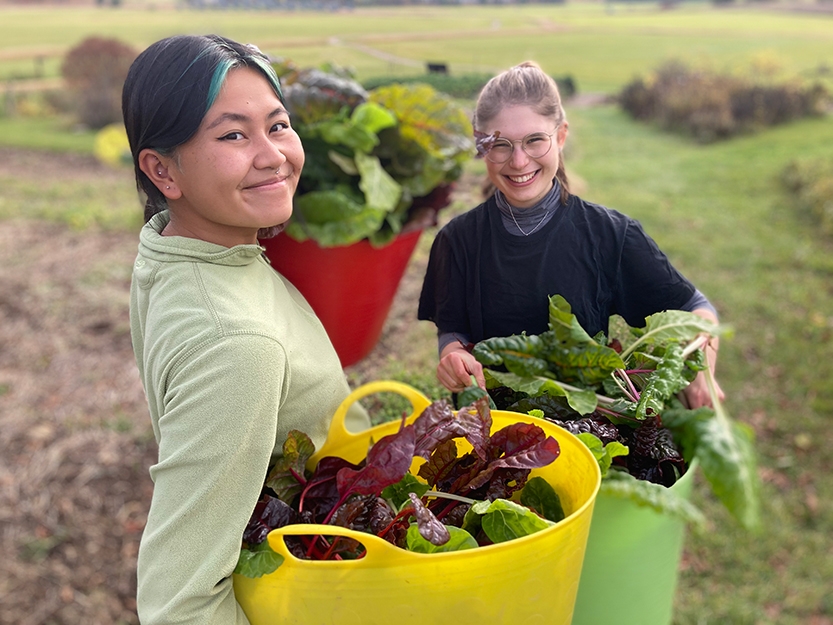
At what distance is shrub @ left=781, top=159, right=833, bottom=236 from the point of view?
501 cm

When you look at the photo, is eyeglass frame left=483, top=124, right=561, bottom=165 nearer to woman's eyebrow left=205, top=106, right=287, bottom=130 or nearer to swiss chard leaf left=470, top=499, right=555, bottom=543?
woman's eyebrow left=205, top=106, right=287, bottom=130

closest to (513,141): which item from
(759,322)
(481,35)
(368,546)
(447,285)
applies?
(447,285)

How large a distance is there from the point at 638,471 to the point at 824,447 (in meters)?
2.28

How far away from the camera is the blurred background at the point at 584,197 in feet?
7.63

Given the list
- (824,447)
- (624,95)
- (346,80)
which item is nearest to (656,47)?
(624,95)

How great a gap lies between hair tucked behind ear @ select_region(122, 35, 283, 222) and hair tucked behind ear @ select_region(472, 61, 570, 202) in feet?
1.04

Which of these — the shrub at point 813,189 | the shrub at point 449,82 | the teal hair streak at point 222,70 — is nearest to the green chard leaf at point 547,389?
the teal hair streak at point 222,70

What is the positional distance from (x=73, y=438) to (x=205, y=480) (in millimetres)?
2283

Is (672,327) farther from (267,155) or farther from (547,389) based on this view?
(267,155)

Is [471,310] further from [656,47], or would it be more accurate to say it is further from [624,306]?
[656,47]

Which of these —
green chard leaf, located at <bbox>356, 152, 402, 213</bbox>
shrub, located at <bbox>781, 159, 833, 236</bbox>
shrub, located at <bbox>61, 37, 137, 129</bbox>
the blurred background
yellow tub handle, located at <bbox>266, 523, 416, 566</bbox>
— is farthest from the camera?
shrub, located at <bbox>61, 37, 137, 129</bbox>

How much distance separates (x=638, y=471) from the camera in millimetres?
1057

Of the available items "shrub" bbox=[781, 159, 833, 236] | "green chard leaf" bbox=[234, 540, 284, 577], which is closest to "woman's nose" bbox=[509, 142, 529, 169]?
"green chard leaf" bbox=[234, 540, 284, 577]

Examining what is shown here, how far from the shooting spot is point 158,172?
1.04 meters
